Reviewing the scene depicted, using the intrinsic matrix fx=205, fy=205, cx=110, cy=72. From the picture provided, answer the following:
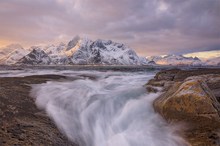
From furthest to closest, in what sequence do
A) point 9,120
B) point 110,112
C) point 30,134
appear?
point 110,112 < point 9,120 < point 30,134

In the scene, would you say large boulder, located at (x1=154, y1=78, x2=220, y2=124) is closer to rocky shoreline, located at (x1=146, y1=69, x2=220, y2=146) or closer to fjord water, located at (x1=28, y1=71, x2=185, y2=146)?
rocky shoreline, located at (x1=146, y1=69, x2=220, y2=146)

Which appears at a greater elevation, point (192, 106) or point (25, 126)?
point (192, 106)

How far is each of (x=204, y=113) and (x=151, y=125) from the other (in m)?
1.73

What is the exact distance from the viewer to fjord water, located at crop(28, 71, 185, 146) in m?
5.95

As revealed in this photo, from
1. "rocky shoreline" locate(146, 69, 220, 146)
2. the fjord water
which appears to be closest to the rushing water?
the fjord water

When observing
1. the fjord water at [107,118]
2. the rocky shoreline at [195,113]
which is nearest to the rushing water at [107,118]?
the fjord water at [107,118]

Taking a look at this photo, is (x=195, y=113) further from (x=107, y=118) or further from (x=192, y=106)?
(x=107, y=118)

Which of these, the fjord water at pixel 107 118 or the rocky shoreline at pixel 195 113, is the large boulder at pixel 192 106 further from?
the fjord water at pixel 107 118

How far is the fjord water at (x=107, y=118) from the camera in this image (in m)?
5.95

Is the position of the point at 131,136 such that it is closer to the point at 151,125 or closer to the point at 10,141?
the point at 151,125

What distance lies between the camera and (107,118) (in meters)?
7.64

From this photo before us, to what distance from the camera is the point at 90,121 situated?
707 cm

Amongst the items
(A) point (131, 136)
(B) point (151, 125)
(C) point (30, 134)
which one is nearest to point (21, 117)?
(C) point (30, 134)

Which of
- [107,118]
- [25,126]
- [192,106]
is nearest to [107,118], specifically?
[107,118]
